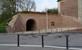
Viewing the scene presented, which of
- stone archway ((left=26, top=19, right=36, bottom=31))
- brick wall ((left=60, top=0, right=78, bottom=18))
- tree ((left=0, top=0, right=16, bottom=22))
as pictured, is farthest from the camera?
tree ((left=0, top=0, right=16, bottom=22))

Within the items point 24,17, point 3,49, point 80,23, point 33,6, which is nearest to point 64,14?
point 80,23

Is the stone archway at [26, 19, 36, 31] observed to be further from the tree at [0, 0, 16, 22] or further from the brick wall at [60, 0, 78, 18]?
the brick wall at [60, 0, 78, 18]

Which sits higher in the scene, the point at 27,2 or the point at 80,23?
the point at 27,2

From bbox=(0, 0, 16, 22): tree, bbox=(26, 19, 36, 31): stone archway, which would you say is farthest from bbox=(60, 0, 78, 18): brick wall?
bbox=(0, 0, 16, 22): tree

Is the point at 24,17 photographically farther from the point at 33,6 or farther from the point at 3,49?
the point at 3,49

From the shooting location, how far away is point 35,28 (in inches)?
2291

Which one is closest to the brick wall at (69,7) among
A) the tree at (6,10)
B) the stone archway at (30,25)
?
the stone archway at (30,25)

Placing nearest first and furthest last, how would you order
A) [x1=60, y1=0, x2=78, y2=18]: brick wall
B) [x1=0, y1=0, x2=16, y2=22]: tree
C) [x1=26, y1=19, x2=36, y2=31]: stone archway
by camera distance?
[x1=26, y1=19, x2=36, y2=31]: stone archway, [x1=60, y1=0, x2=78, y2=18]: brick wall, [x1=0, y1=0, x2=16, y2=22]: tree

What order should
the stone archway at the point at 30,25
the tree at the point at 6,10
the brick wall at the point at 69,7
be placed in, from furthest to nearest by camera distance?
the tree at the point at 6,10 → the brick wall at the point at 69,7 → the stone archway at the point at 30,25

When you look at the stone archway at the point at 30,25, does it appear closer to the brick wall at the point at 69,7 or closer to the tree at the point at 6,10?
→ the tree at the point at 6,10

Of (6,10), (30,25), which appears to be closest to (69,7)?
(30,25)

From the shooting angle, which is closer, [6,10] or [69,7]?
[6,10]

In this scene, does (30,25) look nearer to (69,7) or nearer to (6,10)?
(6,10)

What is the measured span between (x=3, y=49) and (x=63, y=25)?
4513 centimetres
